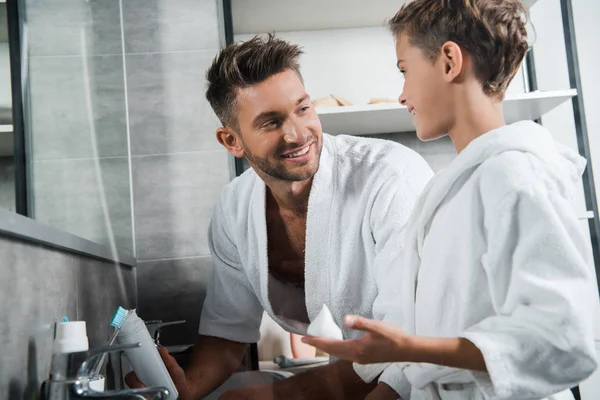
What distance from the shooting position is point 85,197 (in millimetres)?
1039

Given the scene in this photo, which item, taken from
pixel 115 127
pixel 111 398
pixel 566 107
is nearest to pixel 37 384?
pixel 111 398

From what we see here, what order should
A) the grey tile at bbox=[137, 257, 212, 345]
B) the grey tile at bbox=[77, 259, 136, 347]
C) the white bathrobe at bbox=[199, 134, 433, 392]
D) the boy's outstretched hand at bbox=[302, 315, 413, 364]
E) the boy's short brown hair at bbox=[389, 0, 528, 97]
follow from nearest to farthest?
the boy's outstretched hand at bbox=[302, 315, 413, 364]
the boy's short brown hair at bbox=[389, 0, 528, 97]
the grey tile at bbox=[77, 259, 136, 347]
the white bathrobe at bbox=[199, 134, 433, 392]
the grey tile at bbox=[137, 257, 212, 345]

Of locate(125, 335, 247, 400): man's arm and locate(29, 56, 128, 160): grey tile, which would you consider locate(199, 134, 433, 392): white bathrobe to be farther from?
locate(29, 56, 128, 160): grey tile

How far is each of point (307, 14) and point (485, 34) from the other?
514 mm

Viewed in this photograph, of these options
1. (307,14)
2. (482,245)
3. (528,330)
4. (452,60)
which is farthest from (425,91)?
(307,14)

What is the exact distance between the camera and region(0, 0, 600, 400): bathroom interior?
3.18ft

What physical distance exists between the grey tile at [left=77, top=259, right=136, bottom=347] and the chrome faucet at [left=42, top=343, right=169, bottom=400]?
19 centimetres

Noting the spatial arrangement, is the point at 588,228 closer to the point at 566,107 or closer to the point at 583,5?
the point at 566,107

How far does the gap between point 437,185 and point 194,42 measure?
26.8 inches

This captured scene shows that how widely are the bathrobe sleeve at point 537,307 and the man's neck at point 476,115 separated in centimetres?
17

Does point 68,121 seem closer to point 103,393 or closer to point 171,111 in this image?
point 171,111

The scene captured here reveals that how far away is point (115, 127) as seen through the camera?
3.80 feet

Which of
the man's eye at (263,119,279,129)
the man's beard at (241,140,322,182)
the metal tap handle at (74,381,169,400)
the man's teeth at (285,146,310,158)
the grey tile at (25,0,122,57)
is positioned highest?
the grey tile at (25,0,122,57)

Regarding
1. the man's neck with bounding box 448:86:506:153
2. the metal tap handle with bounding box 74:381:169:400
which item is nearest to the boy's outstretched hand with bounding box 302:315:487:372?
the metal tap handle with bounding box 74:381:169:400
